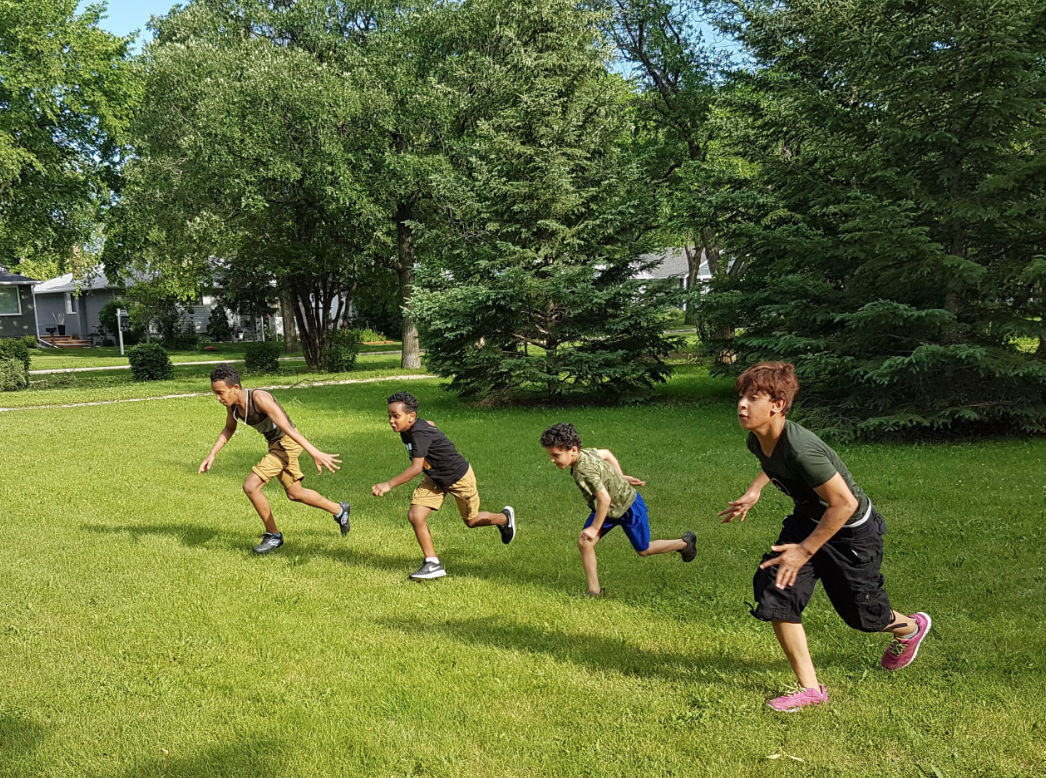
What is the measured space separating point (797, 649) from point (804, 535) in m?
0.56

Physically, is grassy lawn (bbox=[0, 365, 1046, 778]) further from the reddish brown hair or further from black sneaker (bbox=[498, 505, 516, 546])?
the reddish brown hair

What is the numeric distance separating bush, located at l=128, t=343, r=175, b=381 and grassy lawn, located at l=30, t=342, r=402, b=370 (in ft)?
32.7

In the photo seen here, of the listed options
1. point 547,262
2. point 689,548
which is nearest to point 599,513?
point 689,548

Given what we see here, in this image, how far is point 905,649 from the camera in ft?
14.6

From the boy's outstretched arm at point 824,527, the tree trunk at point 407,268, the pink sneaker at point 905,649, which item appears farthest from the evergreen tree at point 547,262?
the boy's outstretched arm at point 824,527

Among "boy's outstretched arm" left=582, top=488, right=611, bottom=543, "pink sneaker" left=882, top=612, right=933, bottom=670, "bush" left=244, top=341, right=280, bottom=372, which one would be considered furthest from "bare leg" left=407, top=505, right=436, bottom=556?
"bush" left=244, top=341, right=280, bottom=372

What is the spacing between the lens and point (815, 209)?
13312 millimetres

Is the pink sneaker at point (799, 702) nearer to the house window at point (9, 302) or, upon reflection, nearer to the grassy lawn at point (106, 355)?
the grassy lawn at point (106, 355)

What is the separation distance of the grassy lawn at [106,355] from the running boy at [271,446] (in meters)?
31.6

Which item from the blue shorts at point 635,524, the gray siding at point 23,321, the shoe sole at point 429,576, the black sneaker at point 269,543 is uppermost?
the gray siding at point 23,321

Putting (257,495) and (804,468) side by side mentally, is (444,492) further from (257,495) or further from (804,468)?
(804,468)

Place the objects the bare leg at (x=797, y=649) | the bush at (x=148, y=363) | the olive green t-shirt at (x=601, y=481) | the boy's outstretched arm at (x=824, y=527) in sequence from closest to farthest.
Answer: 1. the boy's outstretched arm at (x=824, y=527)
2. the bare leg at (x=797, y=649)
3. the olive green t-shirt at (x=601, y=481)
4. the bush at (x=148, y=363)

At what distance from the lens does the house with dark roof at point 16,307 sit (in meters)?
49.9

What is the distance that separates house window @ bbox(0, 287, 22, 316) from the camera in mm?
49938
